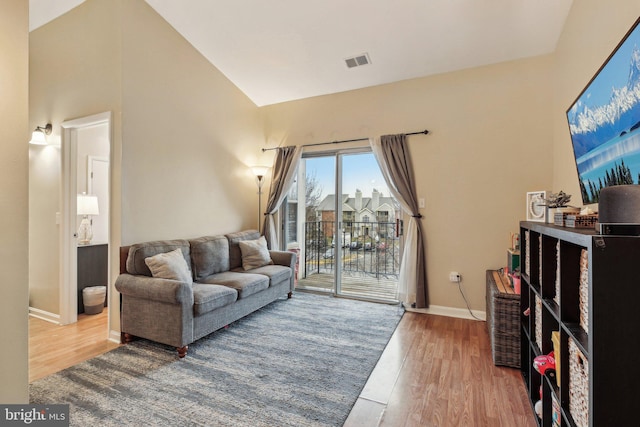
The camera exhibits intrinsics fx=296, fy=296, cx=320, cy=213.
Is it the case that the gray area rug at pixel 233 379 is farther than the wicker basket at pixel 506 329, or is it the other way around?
the wicker basket at pixel 506 329

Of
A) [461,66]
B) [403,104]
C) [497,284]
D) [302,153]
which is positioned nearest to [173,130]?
[302,153]

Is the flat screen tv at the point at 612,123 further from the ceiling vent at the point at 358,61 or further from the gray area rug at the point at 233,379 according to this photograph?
→ the ceiling vent at the point at 358,61

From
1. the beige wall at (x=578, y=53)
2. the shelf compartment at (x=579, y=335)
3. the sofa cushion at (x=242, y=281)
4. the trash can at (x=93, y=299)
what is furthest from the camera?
the trash can at (x=93, y=299)

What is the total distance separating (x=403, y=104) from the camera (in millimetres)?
3777

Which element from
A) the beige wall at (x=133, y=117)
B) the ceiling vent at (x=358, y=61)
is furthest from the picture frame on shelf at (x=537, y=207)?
the beige wall at (x=133, y=117)

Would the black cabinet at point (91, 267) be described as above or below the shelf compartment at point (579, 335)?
below

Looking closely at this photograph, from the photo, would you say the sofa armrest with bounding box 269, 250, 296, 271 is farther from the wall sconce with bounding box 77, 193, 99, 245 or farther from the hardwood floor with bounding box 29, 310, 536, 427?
the wall sconce with bounding box 77, 193, 99, 245

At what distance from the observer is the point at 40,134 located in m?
3.22

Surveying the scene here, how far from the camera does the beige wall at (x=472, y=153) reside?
3.19 m

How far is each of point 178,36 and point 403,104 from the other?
2.78 meters

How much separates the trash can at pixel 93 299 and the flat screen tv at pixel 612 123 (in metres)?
4.68

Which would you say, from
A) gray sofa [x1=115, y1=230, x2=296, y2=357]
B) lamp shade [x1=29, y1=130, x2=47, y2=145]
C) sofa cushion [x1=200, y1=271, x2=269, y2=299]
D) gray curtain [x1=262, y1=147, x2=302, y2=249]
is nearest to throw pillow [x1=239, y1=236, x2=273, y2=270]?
gray sofa [x1=115, y1=230, x2=296, y2=357]

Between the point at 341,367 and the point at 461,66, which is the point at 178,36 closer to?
the point at 461,66

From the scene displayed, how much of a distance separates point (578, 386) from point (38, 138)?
4.81 metres
